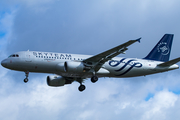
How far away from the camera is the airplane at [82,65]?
41625 mm

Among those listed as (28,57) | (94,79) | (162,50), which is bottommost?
(94,79)

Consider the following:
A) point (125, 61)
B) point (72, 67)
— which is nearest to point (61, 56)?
point (72, 67)

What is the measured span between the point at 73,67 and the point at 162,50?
54.1ft

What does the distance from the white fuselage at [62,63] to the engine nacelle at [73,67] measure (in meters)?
0.69

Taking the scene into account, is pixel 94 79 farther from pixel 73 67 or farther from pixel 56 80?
pixel 56 80

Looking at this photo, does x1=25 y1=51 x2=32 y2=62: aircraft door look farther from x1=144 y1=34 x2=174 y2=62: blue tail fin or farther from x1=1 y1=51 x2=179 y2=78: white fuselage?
x1=144 y1=34 x2=174 y2=62: blue tail fin

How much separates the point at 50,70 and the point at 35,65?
6.81 ft

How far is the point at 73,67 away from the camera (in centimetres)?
4172

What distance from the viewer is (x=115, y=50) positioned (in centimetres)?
4025

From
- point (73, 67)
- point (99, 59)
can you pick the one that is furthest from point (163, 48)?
point (73, 67)

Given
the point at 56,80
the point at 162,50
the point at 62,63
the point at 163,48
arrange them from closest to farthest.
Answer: the point at 62,63 < the point at 56,80 < the point at 162,50 < the point at 163,48

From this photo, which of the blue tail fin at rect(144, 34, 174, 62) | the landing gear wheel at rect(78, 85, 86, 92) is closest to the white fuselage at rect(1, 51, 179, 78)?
the blue tail fin at rect(144, 34, 174, 62)

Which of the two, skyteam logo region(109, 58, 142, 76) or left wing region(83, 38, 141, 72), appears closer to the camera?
left wing region(83, 38, 141, 72)

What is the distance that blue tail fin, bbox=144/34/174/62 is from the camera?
49541 millimetres
